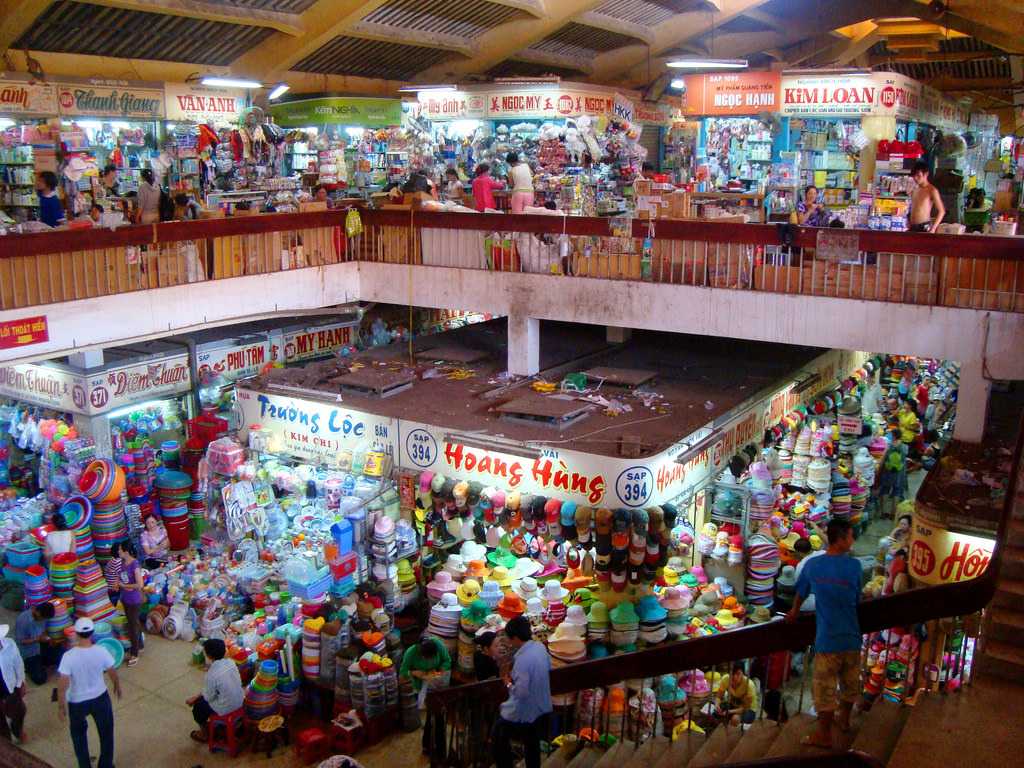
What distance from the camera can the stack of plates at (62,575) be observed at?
10.2 meters

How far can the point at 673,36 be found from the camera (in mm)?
23328

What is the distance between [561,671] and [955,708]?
2453mm

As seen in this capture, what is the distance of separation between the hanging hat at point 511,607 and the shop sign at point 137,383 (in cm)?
609

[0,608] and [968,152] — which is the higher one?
[968,152]

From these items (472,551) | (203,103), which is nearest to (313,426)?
(472,551)

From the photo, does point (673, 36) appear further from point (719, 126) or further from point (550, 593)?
point (550, 593)

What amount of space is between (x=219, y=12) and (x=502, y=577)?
36.1 ft

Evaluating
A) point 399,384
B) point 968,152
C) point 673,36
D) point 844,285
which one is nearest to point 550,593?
point 399,384

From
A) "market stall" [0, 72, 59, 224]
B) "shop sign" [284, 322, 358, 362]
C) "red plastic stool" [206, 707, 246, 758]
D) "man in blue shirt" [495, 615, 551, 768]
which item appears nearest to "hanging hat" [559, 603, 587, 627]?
"man in blue shirt" [495, 615, 551, 768]

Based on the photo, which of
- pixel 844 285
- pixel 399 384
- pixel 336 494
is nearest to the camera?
pixel 844 285

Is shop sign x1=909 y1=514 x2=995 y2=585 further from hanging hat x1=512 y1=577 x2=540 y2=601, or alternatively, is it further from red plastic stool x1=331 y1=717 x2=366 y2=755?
red plastic stool x1=331 y1=717 x2=366 y2=755

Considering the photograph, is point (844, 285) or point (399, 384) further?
point (399, 384)

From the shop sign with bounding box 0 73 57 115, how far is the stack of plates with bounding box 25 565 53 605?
7603 millimetres

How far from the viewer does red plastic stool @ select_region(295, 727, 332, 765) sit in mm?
8656
